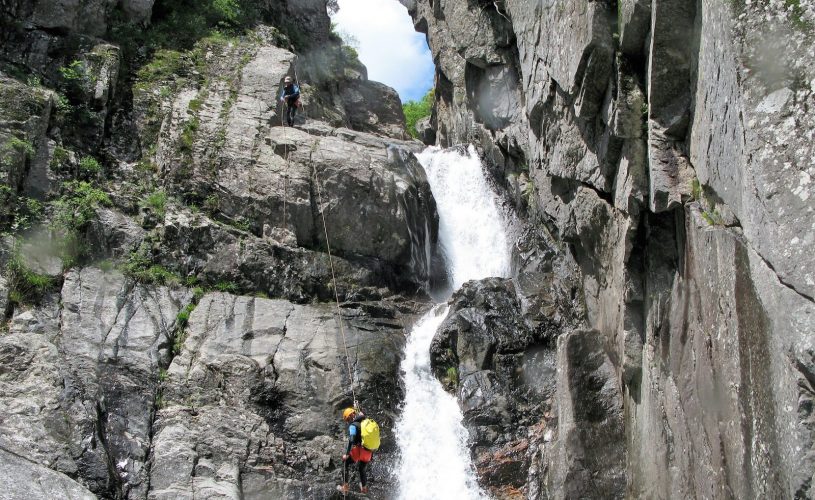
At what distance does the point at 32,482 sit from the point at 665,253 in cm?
1143

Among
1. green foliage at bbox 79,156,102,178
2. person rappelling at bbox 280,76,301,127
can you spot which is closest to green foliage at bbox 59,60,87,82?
green foliage at bbox 79,156,102,178

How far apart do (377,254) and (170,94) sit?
28.8 ft

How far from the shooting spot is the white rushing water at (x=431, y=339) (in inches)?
590

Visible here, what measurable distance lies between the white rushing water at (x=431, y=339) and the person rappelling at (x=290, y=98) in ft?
16.7

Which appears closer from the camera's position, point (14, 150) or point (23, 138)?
point (14, 150)

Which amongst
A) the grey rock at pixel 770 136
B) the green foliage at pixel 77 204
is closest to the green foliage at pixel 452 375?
the grey rock at pixel 770 136

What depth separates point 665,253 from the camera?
12.7 meters

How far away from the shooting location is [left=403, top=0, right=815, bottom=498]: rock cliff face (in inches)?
321

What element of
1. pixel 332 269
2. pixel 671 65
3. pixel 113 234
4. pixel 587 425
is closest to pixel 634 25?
pixel 671 65

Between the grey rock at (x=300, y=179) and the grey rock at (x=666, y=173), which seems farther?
the grey rock at (x=300, y=179)

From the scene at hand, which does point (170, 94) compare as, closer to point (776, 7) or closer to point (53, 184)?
point (53, 184)

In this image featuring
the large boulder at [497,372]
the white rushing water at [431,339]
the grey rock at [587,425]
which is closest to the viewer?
the grey rock at [587,425]

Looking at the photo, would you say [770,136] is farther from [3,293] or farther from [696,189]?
[3,293]

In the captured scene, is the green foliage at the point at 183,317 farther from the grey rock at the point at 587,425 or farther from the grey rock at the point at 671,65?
the grey rock at the point at 671,65
